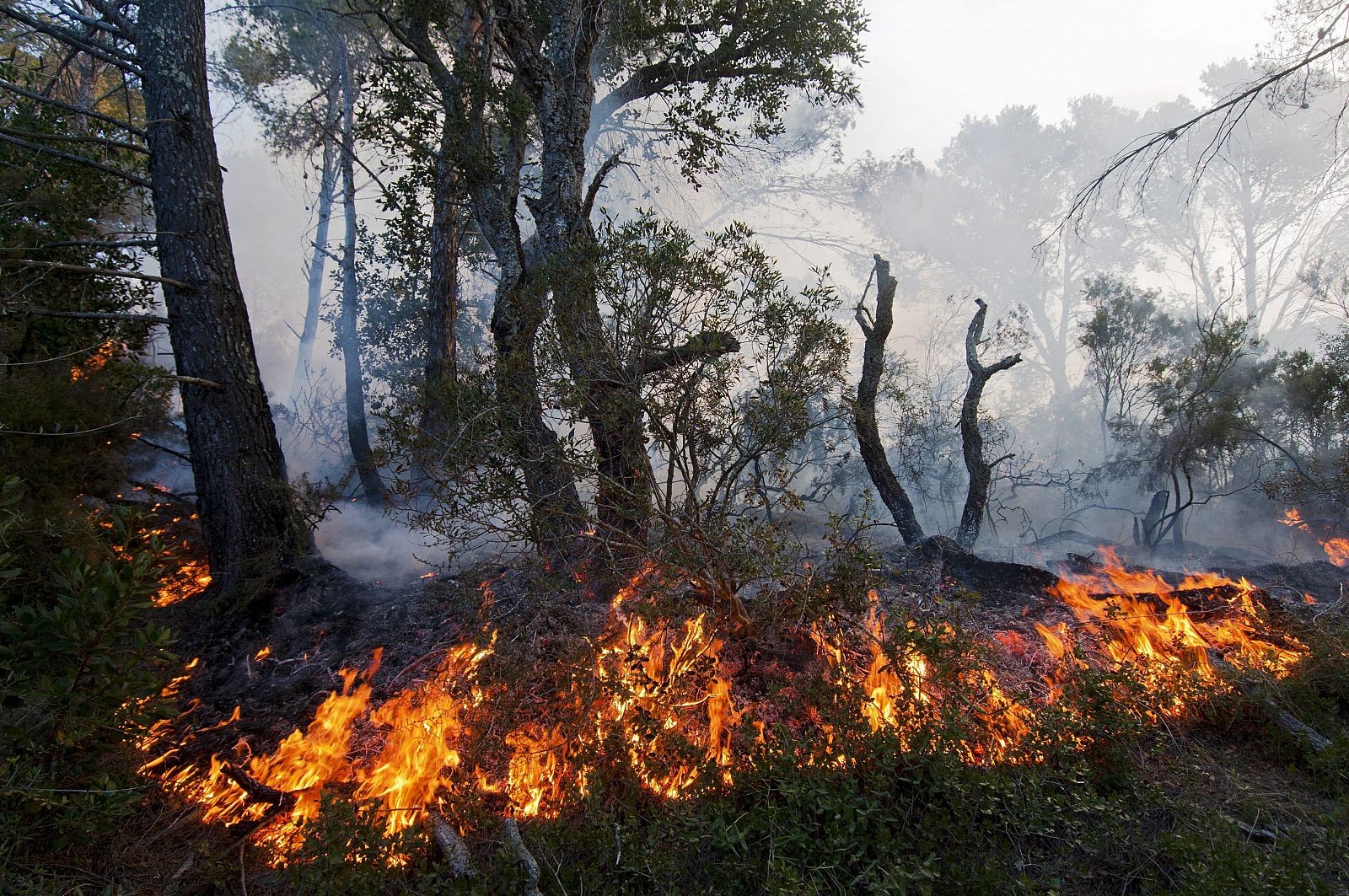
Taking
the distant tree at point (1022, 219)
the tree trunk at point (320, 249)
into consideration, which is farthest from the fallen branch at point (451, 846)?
the distant tree at point (1022, 219)

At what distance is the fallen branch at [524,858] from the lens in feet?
8.70

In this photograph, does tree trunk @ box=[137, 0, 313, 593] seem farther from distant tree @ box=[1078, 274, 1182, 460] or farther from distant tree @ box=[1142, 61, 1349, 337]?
distant tree @ box=[1142, 61, 1349, 337]

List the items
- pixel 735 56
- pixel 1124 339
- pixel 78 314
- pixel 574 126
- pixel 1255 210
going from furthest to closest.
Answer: pixel 1255 210 → pixel 1124 339 → pixel 735 56 → pixel 574 126 → pixel 78 314

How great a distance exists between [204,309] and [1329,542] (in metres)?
16.9

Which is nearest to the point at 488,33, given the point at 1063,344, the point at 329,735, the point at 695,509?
the point at 695,509

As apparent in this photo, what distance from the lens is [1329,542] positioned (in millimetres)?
10312

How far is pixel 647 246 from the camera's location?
4508mm

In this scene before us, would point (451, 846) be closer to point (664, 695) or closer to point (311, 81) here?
point (664, 695)

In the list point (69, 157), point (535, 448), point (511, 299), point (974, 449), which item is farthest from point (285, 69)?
point (974, 449)

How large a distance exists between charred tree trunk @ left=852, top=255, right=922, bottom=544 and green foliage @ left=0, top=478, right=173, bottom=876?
6.93 m

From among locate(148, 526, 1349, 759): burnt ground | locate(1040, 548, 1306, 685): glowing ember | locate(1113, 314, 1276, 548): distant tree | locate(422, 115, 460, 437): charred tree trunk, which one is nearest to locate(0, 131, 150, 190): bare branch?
locate(422, 115, 460, 437): charred tree trunk

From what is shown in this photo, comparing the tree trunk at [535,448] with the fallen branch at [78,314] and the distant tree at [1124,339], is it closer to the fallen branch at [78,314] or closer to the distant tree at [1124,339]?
the fallen branch at [78,314]

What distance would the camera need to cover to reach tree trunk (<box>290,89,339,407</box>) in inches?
570

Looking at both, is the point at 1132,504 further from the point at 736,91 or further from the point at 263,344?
the point at 263,344
